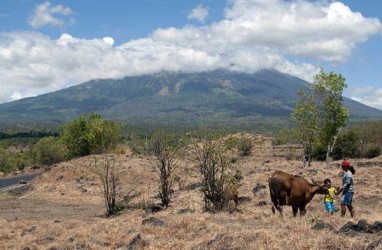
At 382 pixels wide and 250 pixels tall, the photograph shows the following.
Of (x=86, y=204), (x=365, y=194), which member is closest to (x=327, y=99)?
(x=365, y=194)

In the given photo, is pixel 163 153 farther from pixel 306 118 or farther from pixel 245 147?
pixel 245 147

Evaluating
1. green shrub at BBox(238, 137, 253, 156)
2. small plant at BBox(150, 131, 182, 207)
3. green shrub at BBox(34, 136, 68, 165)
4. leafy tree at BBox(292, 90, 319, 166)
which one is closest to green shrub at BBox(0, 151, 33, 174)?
green shrub at BBox(34, 136, 68, 165)

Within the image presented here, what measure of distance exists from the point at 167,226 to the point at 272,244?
3422 mm

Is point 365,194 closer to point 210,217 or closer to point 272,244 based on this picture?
point 210,217

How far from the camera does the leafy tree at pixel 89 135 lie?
51844 millimetres

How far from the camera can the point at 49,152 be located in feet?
220

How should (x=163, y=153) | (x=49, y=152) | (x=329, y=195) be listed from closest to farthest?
(x=329, y=195) → (x=163, y=153) → (x=49, y=152)

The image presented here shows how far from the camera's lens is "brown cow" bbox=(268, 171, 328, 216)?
12.6 m

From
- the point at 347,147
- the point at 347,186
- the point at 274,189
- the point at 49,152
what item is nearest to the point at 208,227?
the point at 274,189

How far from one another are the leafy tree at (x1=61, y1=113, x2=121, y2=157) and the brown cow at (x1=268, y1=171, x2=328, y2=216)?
40.1m

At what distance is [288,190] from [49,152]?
5941 cm

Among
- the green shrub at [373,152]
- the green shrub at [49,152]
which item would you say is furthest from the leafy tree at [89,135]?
the green shrub at [373,152]

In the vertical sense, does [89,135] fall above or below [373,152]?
above

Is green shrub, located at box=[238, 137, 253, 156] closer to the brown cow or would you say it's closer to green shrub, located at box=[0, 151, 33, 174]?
green shrub, located at box=[0, 151, 33, 174]
